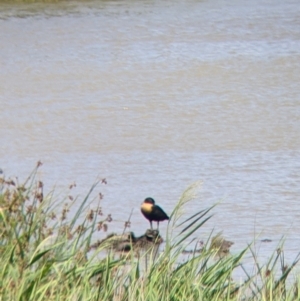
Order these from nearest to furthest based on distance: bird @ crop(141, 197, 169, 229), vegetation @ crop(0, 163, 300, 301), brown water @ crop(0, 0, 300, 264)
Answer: vegetation @ crop(0, 163, 300, 301)
bird @ crop(141, 197, 169, 229)
brown water @ crop(0, 0, 300, 264)

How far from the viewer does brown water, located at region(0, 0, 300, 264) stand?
22.9ft

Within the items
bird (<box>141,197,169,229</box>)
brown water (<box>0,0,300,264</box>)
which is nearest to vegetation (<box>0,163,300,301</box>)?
brown water (<box>0,0,300,264</box>)

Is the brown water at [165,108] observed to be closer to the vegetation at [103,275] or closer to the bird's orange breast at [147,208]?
the bird's orange breast at [147,208]

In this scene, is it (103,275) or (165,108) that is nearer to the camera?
(103,275)

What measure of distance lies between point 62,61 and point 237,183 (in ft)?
17.6

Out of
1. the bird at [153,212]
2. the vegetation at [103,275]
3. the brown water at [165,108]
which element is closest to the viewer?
the vegetation at [103,275]

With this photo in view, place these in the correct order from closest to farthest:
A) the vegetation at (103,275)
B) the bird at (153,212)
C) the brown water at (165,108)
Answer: the vegetation at (103,275) → the bird at (153,212) → the brown water at (165,108)

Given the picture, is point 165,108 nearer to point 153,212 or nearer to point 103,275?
point 153,212

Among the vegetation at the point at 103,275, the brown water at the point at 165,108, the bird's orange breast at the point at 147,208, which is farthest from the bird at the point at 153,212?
the vegetation at the point at 103,275

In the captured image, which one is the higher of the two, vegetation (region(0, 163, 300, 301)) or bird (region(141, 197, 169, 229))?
vegetation (region(0, 163, 300, 301))

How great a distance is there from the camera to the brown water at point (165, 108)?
22.9ft

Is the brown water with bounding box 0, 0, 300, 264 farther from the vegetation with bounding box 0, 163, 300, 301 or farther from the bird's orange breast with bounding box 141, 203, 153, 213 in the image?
the vegetation with bounding box 0, 163, 300, 301

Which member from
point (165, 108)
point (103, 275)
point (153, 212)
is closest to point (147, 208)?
point (153, 212)

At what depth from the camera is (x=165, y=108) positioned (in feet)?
31.6
